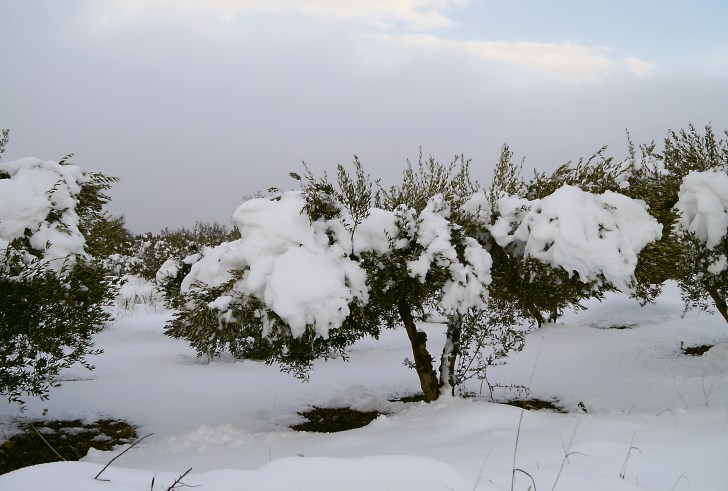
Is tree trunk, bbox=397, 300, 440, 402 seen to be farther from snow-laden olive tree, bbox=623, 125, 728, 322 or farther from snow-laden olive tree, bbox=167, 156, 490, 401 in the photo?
snow-laden olive tree, bbox=623, 125, 728, 322

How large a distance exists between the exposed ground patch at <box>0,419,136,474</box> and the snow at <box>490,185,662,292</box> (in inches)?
287

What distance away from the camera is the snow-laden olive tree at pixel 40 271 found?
6.19 metres

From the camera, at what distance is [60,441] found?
795cm

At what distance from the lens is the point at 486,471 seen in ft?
11.0

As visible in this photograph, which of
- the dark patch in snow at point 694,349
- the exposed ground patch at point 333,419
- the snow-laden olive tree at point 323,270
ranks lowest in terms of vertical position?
the dark patch in snow at point 694,349

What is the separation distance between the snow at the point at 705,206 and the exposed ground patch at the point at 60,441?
35.8ft

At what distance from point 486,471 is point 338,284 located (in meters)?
3.59

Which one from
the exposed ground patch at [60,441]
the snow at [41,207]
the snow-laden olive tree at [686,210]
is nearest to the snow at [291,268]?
the snow at [41,207]

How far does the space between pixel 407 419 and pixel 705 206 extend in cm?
660

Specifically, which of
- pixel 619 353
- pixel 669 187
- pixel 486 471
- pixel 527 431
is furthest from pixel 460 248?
pixel 619 353

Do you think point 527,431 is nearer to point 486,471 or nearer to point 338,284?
point 486,471

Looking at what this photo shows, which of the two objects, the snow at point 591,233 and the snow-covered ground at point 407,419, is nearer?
the snow-covered ground at point 407,419

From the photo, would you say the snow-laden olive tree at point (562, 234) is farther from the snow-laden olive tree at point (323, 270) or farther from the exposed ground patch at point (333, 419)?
the exposed ground patch at point (333, 419)

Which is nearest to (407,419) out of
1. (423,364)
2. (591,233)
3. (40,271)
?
(423,364)
